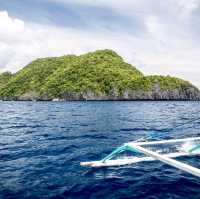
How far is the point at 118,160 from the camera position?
14148mm

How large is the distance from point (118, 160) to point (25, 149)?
682 centimetres

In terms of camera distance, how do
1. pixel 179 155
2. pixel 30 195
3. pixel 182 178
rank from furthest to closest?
pixel 179 155, pixel 182 178, pixel 30 195

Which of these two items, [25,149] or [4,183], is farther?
[25,149]

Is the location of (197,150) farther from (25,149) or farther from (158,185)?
(25,149)

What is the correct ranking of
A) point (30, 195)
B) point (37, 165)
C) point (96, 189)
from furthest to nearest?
point (37, 165) → point (96, 189) → point (30, 195)

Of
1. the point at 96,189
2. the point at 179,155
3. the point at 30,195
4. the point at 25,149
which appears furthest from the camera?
the point at 25,149

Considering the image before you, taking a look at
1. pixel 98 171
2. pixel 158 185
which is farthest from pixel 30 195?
pixel 158 185

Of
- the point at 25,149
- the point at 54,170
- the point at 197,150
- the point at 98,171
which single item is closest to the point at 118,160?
the point at 98,171

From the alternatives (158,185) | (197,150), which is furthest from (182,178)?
(197,150)

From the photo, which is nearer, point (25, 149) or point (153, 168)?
point (153, 168)

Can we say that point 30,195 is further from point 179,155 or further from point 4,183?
point 179,155

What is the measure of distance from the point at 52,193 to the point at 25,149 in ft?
28.0

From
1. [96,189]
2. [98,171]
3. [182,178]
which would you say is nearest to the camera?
[96,189]

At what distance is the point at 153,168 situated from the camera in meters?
13.3
